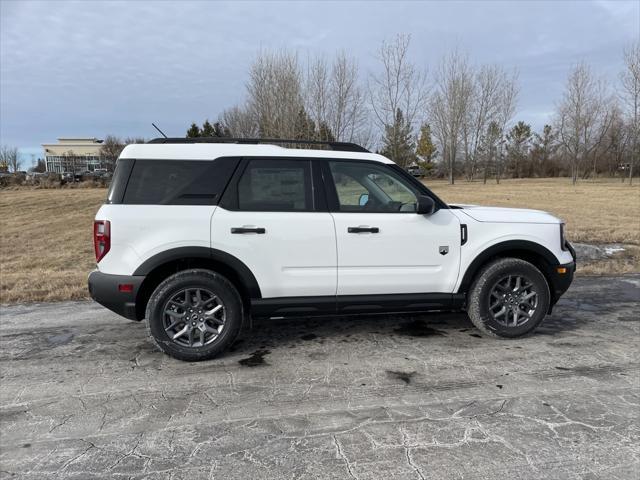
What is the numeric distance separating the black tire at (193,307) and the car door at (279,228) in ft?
0.95

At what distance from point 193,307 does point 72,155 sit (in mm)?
88280

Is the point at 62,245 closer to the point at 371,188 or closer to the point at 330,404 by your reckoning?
the point at 371,188

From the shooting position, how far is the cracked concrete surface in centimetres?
264

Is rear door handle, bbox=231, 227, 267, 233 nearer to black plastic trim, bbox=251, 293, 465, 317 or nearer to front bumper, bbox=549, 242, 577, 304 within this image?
black plastic trim, bbox=251, 293, 465, 317

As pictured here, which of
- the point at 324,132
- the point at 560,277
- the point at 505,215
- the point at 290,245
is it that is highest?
the point at 324,132

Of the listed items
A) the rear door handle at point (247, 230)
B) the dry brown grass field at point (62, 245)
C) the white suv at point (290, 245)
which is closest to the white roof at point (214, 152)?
the white suv at point (290, 245)

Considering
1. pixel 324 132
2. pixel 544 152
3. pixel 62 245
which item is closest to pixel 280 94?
pixel 324 132

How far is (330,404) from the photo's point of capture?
10.9 ft

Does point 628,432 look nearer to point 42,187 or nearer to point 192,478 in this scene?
point 192,478

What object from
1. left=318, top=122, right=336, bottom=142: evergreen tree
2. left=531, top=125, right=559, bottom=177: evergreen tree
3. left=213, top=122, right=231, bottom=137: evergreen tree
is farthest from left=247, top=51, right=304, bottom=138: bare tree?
Result: left=531, top=125, right=559, bottom=177: evergreen tree

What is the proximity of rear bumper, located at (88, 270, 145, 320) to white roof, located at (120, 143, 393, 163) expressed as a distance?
42.0 inches

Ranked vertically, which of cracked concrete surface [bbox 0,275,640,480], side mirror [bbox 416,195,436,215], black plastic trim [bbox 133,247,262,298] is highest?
side mirror [bbox 416,195,436,215]

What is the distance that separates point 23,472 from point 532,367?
368 cm

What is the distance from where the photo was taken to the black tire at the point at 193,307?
4012mm
